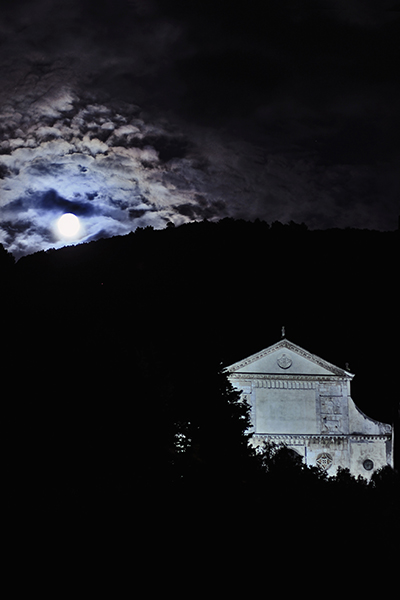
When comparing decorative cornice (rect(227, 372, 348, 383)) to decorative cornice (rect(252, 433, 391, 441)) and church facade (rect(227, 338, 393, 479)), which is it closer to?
church facade (rect(227, 338, 393, 479))

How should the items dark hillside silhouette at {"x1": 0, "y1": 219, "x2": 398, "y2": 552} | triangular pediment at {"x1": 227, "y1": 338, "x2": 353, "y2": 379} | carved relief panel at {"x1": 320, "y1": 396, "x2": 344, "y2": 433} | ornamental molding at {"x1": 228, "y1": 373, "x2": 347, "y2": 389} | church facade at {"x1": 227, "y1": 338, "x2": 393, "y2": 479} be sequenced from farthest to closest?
triangular pediment at {"x1": 227, "y1": 338, "x2": 353, "y2": 379} → ornamental molding at {"x1": 228, "y1": 373, "x2": 347, "y2": 389} → carved relief panel at {"x1": 320, "y1": 396, "x2": 344, "y2": 433} → church facade at {"x1": 227, "y1": 338, "x2": 393, "y2": 479} → dark hillside silhouette at {"x1": 0, "y1": 219, "x2": 398, "y2": 552}

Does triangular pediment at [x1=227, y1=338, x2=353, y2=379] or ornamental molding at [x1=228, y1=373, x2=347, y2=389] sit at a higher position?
triangular pediment at [x1=227, y1=338, x2=353, y2=379]

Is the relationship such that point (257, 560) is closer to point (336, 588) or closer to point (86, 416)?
point (336, 588)

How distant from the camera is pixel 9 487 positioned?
1666cm

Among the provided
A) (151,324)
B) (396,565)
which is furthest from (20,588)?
(151,324)

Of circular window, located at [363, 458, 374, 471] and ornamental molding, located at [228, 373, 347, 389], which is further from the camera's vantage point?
ornamental molding, located at [228, 373, 347, 389]

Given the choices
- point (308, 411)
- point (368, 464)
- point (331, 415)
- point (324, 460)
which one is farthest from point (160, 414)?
point (368, 464)

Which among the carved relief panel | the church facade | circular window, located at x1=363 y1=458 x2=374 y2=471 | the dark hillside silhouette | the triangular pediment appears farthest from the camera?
the triangular pediment

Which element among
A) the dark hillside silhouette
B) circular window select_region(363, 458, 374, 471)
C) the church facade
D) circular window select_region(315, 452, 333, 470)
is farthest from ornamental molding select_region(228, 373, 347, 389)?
circular window select_region(363, 458, 374, 471)

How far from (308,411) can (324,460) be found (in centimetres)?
313

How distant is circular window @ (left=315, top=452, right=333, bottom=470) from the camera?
37344 millimetres

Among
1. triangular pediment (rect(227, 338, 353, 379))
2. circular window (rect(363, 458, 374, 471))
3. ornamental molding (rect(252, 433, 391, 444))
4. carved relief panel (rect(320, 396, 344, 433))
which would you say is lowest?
circular window (rect(363, 458, 374, 471))

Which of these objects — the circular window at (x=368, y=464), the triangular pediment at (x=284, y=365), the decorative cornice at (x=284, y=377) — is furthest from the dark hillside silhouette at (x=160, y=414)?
the circular window at (x=368, y=464)

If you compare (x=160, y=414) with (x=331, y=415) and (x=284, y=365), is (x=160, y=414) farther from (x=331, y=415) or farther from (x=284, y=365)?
(x=331, y=415)
